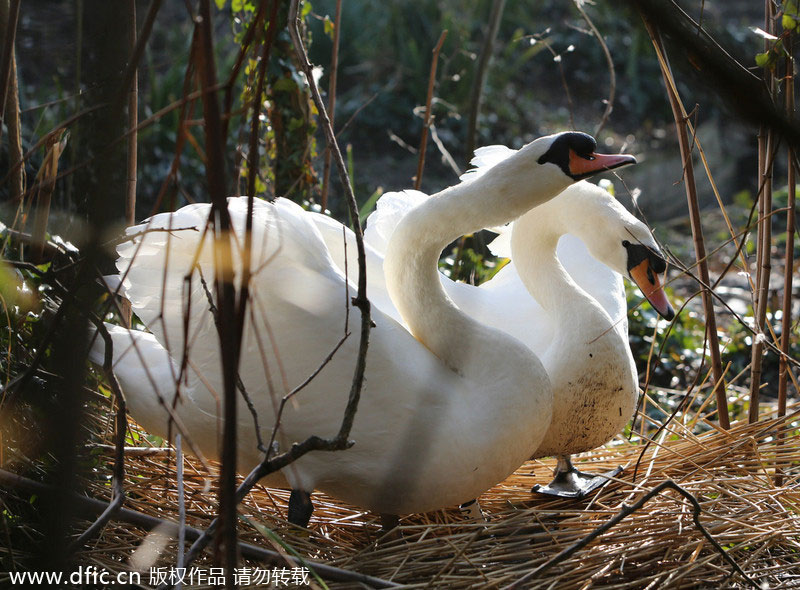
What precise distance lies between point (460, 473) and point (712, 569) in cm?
65

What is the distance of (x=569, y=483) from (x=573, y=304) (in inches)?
22.0

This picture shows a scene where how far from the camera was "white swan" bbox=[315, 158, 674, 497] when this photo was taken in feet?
8.50

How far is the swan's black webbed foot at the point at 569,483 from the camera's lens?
8.65ft

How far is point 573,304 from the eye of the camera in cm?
267

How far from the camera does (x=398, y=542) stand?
2.26 m

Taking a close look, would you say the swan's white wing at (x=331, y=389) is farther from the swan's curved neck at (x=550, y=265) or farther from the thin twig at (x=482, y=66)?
the thin twig at (x=482, y=66)

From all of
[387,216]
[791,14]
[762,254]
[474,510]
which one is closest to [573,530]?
[474,510]

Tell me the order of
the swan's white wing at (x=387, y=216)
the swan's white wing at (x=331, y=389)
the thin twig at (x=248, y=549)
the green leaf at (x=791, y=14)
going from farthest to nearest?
the swan's white wing at (x=387, y=216) → the swan's white wing at (x=331, y=389) → the green leaf at (x=791, y=14) → the thin twig at (x=248, y=549)

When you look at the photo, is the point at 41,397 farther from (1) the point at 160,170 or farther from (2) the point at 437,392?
(1) the point at 160,170

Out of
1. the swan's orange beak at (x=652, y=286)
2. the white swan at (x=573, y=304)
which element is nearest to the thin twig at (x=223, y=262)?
the white swan at (x=573, y=304)

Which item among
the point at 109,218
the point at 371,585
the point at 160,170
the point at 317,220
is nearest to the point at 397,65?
the point at 160,170

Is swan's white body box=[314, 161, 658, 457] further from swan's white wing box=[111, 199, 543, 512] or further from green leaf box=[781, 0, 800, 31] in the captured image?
green leaf box=[781, 0, 800, 31]

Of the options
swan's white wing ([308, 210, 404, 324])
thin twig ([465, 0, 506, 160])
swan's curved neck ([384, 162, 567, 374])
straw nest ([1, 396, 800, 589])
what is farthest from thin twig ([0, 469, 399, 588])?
thin twig ([465, 0, 506, 160])

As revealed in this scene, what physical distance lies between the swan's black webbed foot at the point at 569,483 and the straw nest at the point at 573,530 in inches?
1.0
